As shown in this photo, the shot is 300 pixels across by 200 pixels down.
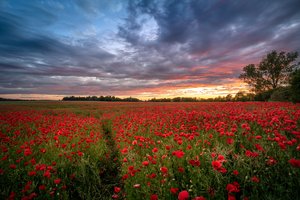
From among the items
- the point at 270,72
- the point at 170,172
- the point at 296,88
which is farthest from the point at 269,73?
the point at 170,172

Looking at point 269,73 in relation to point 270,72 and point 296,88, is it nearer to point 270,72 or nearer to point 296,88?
point 270,72

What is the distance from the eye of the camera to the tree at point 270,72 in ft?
111

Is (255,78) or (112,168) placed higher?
(255,78)

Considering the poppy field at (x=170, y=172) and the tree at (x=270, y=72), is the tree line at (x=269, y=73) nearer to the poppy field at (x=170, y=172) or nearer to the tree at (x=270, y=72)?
the tree at (x=270, y=72)

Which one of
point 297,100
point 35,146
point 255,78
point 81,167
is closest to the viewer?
point 81,167

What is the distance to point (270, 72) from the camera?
117ft

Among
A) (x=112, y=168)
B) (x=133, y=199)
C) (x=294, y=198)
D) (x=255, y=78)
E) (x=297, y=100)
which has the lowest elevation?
(x=112, y=168)

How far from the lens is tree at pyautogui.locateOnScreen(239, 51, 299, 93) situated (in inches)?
1336

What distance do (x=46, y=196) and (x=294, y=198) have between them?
4003 mm

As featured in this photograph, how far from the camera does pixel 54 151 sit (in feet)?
15.7

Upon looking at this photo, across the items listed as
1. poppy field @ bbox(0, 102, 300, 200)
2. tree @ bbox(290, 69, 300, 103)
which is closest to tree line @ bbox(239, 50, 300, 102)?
tree @ bbox(290, 69, 300, 103)

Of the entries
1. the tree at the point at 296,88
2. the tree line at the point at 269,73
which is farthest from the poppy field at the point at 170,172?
the tree line at the point at 269,73

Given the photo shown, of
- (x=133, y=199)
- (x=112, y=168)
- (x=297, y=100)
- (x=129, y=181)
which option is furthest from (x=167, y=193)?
(x=297, y=100)

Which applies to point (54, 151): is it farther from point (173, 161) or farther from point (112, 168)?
point (173, 161)
